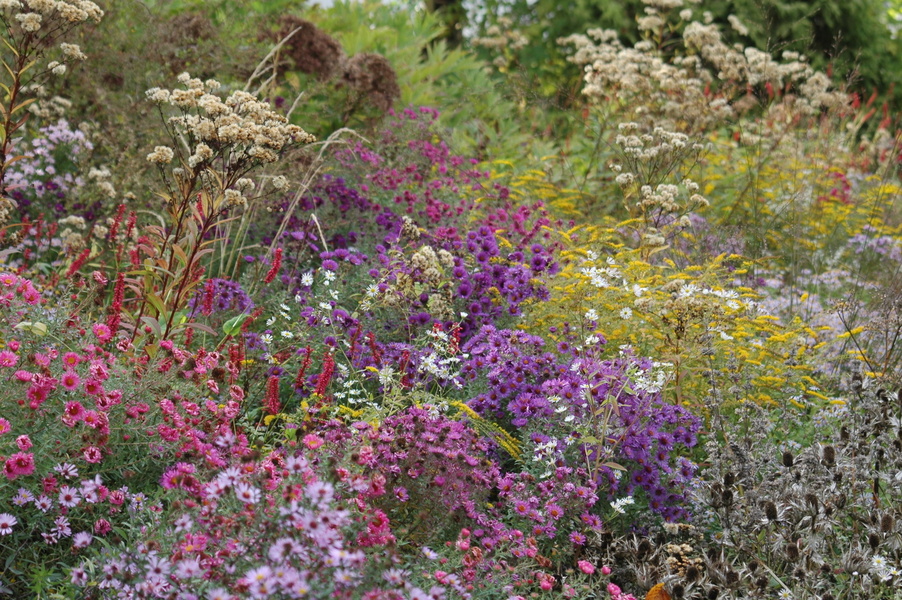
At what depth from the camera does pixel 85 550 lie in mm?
2615

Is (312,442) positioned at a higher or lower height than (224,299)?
higher

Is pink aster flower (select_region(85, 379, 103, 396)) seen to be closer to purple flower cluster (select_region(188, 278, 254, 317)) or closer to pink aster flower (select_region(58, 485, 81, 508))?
pink aster flower (select_region(58, 485, 81, 508))

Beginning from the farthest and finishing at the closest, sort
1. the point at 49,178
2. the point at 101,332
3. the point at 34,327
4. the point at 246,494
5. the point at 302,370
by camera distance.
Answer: the point at 49,178, the point at 302,370, the point at 101,332, the point at 34,327, the point at 246,494

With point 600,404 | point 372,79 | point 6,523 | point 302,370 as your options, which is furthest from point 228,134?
point 372,79

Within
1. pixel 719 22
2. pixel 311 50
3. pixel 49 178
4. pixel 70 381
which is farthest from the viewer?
pixel 719 22

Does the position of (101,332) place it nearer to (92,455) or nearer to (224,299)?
(92,455)

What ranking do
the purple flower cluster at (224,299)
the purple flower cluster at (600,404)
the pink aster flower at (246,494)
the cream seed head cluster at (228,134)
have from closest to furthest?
the pink aster flower at (246,494), the cream seed head cluster at (228,134), the purple flower cluster at (600,404), the purple flower cluster at (224,299)

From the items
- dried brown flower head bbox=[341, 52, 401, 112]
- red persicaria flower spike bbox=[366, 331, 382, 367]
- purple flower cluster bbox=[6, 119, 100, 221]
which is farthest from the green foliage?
red persicaria flower spike bbox=[366, 331, 382, 367]

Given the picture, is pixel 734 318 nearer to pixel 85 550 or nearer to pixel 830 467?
pixel 830 467

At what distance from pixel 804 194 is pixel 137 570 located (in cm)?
656

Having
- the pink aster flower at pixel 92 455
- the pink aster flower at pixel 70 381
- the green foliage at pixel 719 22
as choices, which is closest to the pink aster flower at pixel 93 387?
the pink aster flower at pixel 70 381

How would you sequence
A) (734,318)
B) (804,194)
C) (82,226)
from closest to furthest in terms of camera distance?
1. (734,318)
2. (82,226)
3. (804,194)

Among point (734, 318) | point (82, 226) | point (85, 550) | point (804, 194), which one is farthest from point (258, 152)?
point (804, 194)

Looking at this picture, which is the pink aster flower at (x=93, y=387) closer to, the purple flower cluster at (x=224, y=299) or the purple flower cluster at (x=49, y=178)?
the purple flower cluster at (x=224, y=299)
